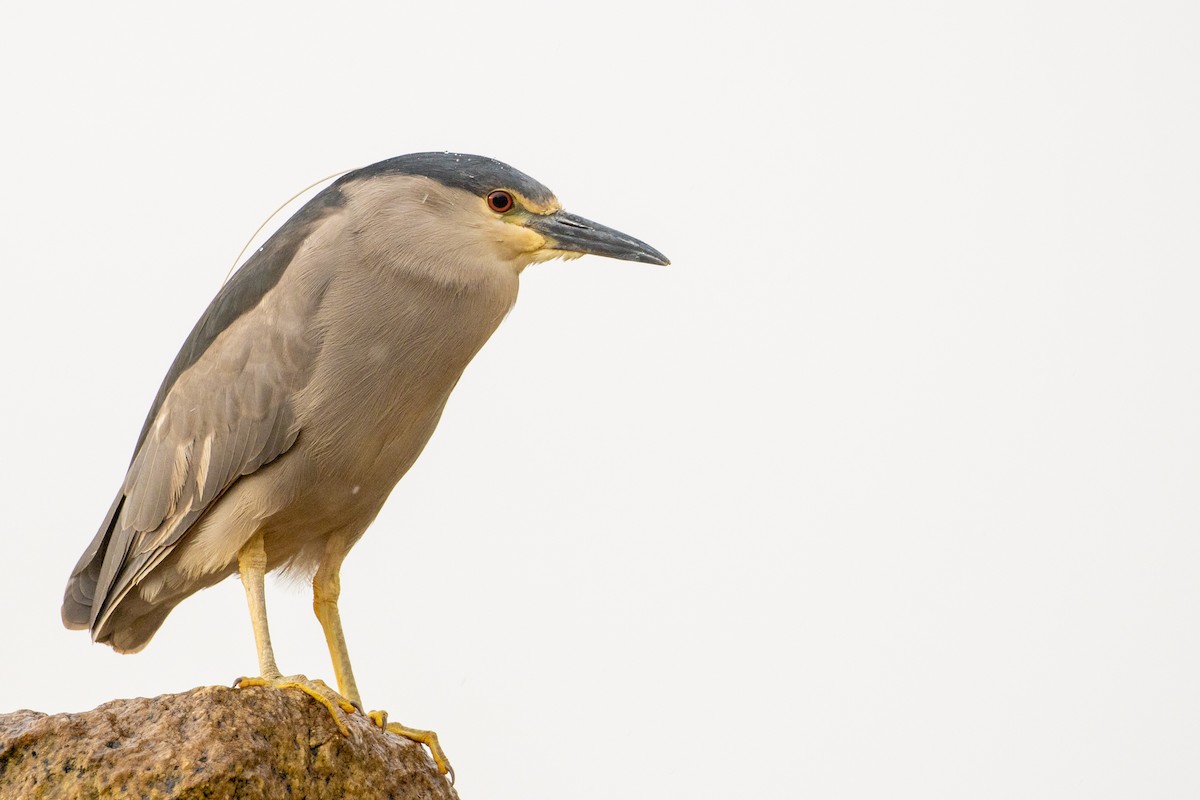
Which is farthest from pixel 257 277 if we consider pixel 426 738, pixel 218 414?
pixel 426 738

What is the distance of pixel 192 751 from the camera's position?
2.97 metres

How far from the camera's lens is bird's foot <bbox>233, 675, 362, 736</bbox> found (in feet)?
10.8

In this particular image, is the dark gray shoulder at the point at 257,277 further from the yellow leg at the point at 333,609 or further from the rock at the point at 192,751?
the rock at the point at 192,751

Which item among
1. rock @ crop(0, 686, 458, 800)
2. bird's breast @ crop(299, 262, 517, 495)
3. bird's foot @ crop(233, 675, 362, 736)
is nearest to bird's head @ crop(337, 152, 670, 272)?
bird's breast @ crop(299, 262, 517, 495)

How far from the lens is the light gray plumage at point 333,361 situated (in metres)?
3.73

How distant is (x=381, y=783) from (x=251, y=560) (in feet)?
2.85

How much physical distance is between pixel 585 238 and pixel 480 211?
0.33 m

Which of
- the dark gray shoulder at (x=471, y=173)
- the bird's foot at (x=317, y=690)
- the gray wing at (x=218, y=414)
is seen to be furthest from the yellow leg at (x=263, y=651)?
the dark gray shoulder at (x=471, y=173)

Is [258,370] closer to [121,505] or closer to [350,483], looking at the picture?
[350,483]

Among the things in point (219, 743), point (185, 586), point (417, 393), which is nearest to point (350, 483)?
point (417, 393)

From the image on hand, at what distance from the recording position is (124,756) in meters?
2.96

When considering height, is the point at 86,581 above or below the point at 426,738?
above

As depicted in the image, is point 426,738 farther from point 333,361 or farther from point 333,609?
point 333,361

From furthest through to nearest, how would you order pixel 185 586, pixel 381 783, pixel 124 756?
1. pixel 185 586
2. pixel 381 783
3. pixel 124 756
